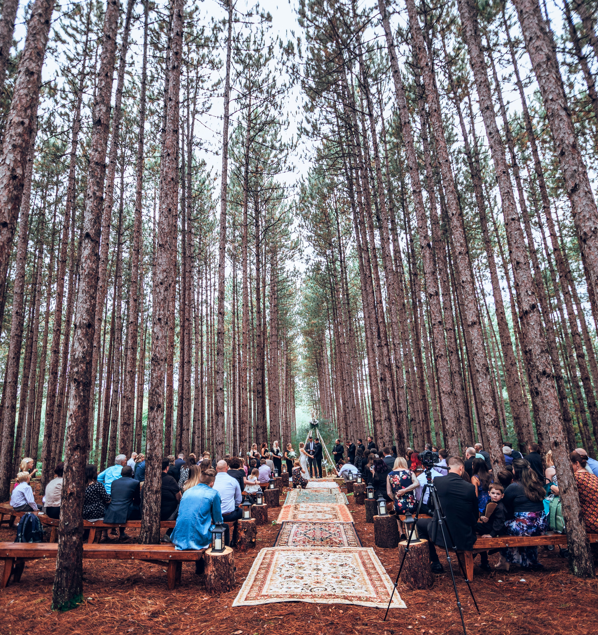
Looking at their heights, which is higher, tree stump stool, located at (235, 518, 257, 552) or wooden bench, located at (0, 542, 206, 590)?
wooden bench, located at (0, 542, 206, 590)

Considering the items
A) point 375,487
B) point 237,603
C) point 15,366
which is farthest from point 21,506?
point 375,487

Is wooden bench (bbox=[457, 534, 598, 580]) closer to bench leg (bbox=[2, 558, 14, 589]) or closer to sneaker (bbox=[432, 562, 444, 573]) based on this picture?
sneaker (bbox=[432, 562, 444, 573])

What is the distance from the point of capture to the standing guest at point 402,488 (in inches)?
262

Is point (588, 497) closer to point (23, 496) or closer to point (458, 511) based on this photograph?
point (458, 511)

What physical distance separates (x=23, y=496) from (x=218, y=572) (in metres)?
4.43

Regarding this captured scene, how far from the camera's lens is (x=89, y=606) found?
4121 mm

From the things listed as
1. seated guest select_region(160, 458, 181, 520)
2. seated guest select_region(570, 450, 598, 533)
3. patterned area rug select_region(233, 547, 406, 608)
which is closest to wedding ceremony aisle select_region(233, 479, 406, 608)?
patterned area rug select_region(233, 547, 406, 608)

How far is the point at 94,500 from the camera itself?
6488mm

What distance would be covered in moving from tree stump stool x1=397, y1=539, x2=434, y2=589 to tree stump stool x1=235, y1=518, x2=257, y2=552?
3103 mm

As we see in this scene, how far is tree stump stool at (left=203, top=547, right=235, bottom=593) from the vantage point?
4.62m

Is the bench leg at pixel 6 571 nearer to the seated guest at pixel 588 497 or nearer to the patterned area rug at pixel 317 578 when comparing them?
the patterned area rug at pixel 317 578

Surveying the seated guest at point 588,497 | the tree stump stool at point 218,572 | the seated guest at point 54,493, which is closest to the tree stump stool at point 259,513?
the seated guest at point 54,493

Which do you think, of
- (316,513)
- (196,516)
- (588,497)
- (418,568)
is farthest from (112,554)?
(588,497)

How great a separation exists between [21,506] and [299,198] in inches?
710
